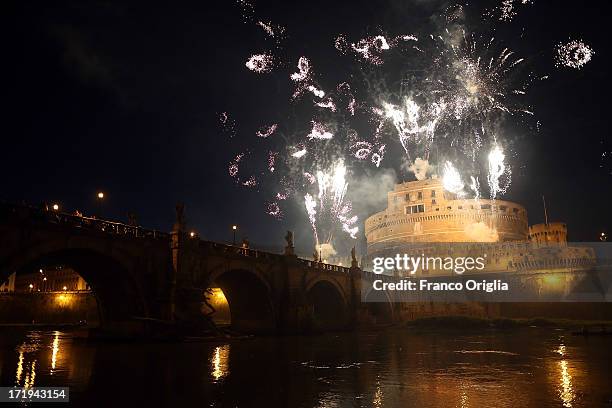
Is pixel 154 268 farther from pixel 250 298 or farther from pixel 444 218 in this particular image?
pixel 444 218

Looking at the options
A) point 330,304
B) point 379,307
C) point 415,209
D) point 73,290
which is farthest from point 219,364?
point 415,209

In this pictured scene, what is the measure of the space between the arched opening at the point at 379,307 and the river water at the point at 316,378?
50.0 metres

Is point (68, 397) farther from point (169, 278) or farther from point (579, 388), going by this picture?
point (169, 278)

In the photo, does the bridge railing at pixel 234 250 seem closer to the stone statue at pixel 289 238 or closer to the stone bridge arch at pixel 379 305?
the stone statue at pixel 289 238

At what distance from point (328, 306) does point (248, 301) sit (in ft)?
70.3

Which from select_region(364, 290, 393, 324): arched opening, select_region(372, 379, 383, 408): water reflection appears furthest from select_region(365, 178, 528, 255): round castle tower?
select_region(372, 379, 383, 408): water reflection

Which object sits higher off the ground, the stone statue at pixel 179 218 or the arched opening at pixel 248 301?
the stone statue at pixel 179 218

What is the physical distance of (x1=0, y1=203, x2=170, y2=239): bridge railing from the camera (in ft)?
87.7

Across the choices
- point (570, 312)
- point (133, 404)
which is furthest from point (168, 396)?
point (570, 312)

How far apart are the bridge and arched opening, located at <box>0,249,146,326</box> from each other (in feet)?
0.29

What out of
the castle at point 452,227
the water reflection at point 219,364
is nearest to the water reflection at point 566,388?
the water reflection at point 219,364

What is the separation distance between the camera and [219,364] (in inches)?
886

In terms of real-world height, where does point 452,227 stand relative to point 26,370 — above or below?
above

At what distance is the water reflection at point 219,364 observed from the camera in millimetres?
18719
